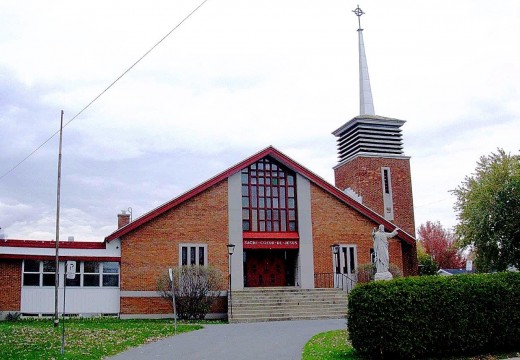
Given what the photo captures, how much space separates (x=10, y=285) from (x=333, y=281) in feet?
49.7

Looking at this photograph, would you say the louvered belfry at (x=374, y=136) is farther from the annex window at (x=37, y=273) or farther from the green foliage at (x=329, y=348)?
the green foliage at (x=329, y=348)

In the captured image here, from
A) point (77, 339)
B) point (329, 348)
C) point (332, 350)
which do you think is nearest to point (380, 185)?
point (329, 348)

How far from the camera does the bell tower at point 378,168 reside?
35312mm

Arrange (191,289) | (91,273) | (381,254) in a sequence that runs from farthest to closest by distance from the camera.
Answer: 1. (91,273)
2. (191,289)
3. (381,254)

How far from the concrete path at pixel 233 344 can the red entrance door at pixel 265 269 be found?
9.49 meters

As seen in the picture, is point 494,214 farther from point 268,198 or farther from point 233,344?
point 233,344

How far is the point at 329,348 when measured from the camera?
14.4 meters

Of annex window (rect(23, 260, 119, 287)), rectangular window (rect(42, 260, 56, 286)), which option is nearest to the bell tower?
annex window (rect(23, 260, 119, 287))

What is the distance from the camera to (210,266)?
88.9 feet

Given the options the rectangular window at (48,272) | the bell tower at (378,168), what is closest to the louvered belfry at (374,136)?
the bell tower at (378,168)

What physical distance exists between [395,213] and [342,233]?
606cm

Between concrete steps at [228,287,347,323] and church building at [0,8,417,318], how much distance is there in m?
1.13

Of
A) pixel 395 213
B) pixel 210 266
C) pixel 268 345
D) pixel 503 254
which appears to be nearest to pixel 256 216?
pixel 210 266

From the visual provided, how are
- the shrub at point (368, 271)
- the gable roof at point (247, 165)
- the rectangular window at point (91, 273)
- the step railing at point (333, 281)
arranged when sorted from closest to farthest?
the rectangular window at point (91, 273)
the gable roof at point (247, 165)
the shrub at point (368, 271)
the step railing at point (333, 281)
